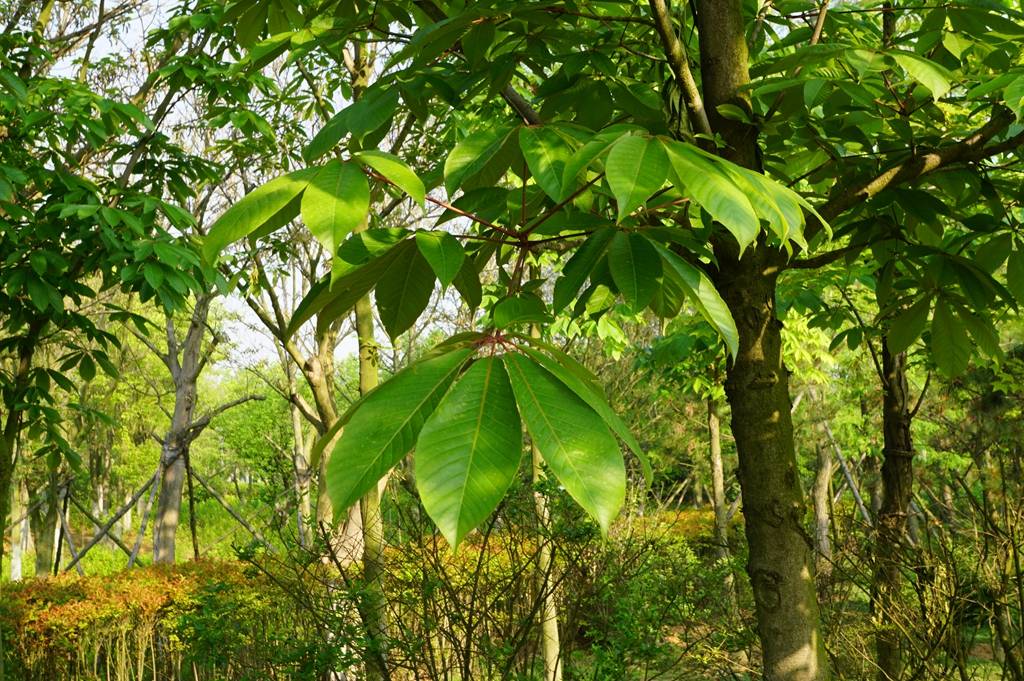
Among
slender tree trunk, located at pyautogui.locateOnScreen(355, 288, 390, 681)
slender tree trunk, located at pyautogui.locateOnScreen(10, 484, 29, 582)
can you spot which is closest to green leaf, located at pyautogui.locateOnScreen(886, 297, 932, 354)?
slender tree trunk, located at pyautogui.locateOnScreen(355, 288, 390, 681)

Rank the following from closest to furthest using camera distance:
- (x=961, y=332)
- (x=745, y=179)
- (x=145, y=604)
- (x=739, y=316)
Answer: (x=745, y=179)
(x=739, y=316)
(x=961, y=332)
(x=145, y=604)

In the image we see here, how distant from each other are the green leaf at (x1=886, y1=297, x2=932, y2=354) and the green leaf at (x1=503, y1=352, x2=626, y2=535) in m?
1.56

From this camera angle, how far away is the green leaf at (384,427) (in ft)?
2.36

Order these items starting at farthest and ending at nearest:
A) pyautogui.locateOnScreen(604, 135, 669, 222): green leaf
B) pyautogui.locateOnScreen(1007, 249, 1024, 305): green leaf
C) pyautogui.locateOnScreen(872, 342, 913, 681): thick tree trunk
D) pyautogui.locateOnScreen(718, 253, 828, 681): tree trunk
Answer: pyautogui.locateOnScreen(872, 342, 913, 681): thick tree trunk
pyautogui.locateOnScreen(1007, 249, 1024, 305): green leaf
pyautogui.locateOnScreen(718, 253, 828, 681): tree trunk
pyautogui.locateOnScreen(604, 135, 669, 222): green leaf

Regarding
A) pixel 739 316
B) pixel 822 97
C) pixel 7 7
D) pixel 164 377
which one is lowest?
pixel 739 316

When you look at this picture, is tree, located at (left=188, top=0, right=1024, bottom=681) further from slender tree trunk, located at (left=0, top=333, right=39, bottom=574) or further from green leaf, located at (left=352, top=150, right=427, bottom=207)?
slender tree trunk, located at (left=0, top=333, right=39, bottom=574)

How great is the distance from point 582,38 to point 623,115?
17 centimetres

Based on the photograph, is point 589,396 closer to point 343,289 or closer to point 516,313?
point 516,313

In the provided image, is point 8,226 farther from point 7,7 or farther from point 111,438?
point 111,438

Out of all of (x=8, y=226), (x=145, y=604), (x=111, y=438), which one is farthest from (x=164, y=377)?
(x=8, y=226)

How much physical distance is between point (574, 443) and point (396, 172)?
0.36 meters

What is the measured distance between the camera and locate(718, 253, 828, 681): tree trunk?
4.83ft

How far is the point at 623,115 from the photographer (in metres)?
1.67

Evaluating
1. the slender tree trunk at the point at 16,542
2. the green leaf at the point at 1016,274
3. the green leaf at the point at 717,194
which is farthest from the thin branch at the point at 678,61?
the slender tree trunk at the point at 16,542
